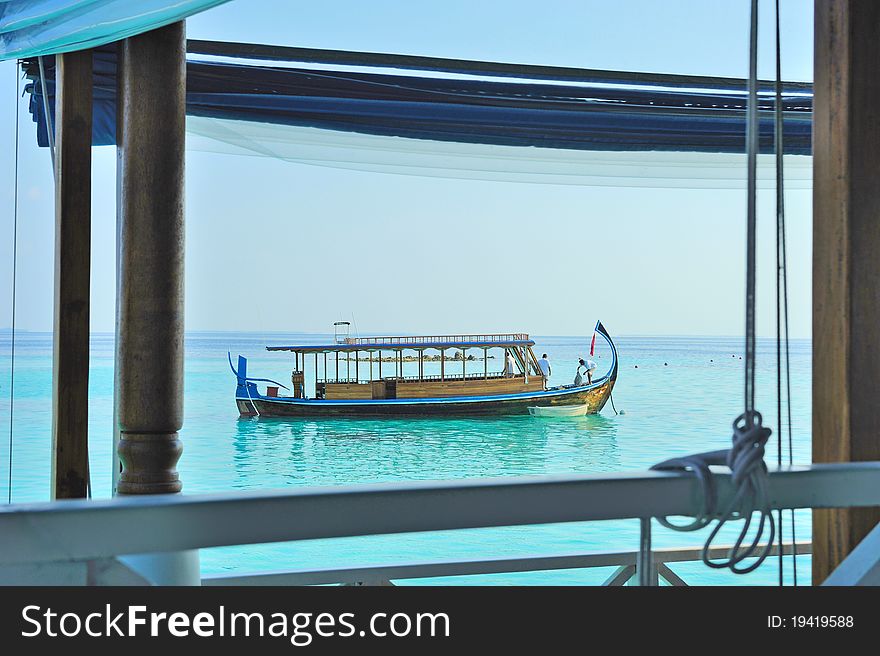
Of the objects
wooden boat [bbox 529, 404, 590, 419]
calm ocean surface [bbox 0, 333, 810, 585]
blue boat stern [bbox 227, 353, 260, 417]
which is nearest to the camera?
calm ocean surface [bbox 0, 333, 810, 585]

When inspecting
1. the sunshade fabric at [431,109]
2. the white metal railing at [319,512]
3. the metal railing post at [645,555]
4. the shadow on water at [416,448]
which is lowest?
the shadow on water at [416,448]

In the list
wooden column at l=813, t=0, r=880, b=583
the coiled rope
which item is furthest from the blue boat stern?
the coiled rope

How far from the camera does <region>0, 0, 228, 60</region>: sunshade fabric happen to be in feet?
3.52

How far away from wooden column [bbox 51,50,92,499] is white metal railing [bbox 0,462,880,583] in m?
0.82

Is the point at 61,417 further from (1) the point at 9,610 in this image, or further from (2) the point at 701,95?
(2) the point at 701,95

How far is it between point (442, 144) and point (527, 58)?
584 inches

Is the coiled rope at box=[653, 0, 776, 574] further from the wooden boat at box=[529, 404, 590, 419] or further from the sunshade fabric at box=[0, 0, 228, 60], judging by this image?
the wooden boat at box=[529, 404, 590, 419]

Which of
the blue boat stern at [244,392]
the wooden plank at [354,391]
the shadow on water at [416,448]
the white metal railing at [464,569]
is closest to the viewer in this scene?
the white metal railing at [464,569]

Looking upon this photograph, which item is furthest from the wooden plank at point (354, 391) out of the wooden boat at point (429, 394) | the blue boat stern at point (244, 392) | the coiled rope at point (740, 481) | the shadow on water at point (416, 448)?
the coiled rope at point (740, 481)

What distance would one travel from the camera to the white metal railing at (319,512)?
1.54 feet

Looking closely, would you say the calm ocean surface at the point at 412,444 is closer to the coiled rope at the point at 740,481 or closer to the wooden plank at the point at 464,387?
the wooden plank at the point at 464,387

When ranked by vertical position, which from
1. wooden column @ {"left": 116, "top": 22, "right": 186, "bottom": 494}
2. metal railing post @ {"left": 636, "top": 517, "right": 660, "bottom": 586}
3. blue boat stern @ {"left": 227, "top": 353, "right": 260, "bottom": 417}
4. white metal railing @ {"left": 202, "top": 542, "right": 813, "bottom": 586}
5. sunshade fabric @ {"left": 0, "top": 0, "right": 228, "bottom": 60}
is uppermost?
sunshade fabric @ {"left": 0, "top": 0, "right": 228, "bottom": 60}

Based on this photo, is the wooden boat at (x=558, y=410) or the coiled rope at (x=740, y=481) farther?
the wooden boat at (x=558, y=410)

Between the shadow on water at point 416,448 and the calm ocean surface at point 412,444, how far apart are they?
0.03m
